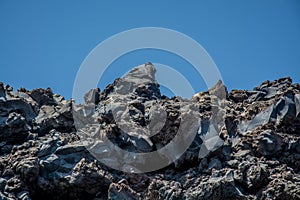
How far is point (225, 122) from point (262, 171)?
6642mm

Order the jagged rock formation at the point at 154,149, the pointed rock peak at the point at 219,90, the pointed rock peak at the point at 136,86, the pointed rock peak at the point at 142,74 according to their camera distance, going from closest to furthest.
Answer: the jagged rock formation at the point at 154,149, the pointed rock peak at the point at 219,90, the pointed rock peak at the point at 136,86, the pointed rock peak at the point at 142,74

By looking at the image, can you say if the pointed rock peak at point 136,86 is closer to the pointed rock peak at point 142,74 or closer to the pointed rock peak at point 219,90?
the pointed rock peak at point 142,74

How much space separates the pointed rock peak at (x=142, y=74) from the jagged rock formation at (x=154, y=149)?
16.1ft

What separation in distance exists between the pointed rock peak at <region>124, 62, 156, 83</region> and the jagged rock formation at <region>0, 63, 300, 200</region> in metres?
4.90

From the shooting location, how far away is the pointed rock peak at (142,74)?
45.8 metres

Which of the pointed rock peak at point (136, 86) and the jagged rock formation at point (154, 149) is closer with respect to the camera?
the jagged rock formation at point (154, 149)

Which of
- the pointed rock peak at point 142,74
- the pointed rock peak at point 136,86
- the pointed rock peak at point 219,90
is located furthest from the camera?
the pointed rock peak at point 142,74

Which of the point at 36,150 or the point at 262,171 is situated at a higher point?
the point at 36,150

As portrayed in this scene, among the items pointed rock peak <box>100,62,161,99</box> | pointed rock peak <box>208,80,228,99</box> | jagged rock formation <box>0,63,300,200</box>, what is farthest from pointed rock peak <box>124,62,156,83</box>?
pointed rock peak <box>208,80,228,99</box>

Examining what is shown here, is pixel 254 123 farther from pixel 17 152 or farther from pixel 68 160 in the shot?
pixel 17 152

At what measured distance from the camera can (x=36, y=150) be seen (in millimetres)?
34500

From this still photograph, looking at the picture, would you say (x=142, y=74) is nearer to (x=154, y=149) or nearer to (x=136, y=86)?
(x=136, y=86)

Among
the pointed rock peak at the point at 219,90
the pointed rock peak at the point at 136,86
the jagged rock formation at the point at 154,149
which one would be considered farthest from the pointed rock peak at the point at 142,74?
the pointed rock peak at the point at 219,90

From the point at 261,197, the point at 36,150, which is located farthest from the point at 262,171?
the point at 36,150
